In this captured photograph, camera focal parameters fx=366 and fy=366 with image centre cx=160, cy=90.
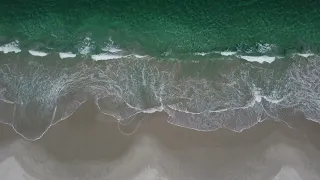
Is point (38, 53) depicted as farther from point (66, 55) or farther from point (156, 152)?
point (156, 152)

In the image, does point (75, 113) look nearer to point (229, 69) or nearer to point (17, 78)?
point (17, 78)

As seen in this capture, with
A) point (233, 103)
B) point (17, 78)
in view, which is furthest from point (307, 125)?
point (17, 78)

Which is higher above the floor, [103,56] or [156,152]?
[103,56]

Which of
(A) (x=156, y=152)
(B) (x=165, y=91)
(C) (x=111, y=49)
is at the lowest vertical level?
(A) (x=156, y=152)

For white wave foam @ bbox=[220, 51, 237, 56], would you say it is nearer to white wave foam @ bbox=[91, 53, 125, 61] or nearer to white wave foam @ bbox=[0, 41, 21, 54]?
white wave foam @ bbox=[91, 53, 125, 61]

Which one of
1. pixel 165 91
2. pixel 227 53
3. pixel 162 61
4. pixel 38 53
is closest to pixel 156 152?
pixel 165 91

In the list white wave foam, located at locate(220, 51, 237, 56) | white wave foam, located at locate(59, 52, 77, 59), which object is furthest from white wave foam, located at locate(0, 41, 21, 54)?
white wave foam, located at locate(220, 51, 237, 56)

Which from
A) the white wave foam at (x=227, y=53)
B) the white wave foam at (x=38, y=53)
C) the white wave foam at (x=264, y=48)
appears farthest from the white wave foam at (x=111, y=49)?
the white wave foam at (x=264, y=48)
